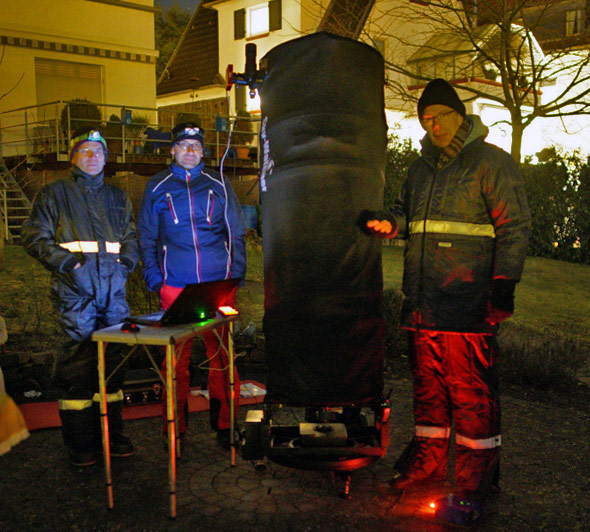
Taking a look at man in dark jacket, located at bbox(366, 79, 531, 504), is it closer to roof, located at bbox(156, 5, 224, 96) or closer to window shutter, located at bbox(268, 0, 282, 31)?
window shutter, located at bbox(268, 0, 282, 31)

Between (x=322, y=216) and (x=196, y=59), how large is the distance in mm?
27277

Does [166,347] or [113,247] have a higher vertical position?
[113,247]

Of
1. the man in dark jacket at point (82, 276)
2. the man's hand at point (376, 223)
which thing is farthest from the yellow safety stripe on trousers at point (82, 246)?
the man's hand at point (376, 223)

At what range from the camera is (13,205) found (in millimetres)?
15859

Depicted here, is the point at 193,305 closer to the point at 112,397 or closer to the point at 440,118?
the point at 112,397

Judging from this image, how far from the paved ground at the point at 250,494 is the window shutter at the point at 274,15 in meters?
22.1

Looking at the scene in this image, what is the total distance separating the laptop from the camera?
362cm

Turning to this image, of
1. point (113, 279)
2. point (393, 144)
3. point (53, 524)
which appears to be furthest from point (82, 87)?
point (53, 524)

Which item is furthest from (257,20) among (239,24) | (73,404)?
(73,404)

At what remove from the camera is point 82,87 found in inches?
773

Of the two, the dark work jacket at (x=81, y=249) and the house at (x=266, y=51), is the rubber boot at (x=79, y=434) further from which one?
the house at (x=266, y=51)

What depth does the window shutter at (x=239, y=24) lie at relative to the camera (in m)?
26.4

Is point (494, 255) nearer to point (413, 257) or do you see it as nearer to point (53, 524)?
point (413, 257)

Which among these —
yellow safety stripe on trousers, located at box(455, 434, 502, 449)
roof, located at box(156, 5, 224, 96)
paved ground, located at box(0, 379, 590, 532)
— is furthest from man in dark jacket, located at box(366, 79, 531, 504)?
roof, located at box(156, 5, 224, 96)
